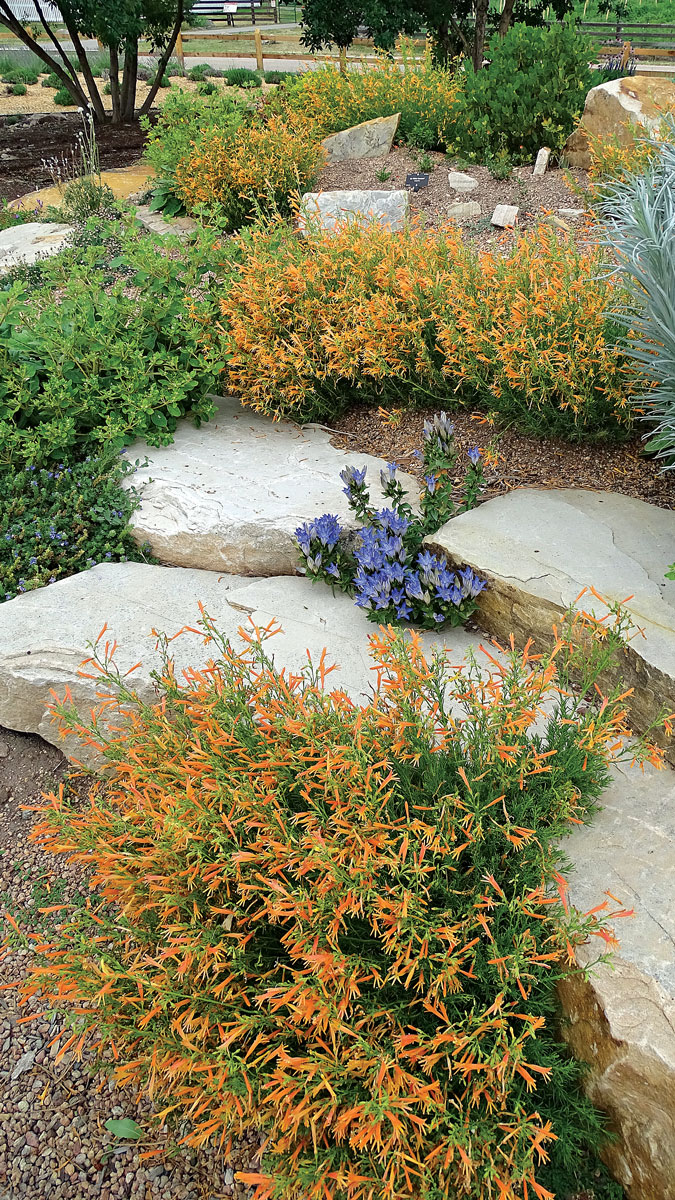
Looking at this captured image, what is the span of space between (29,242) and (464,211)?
4004mm

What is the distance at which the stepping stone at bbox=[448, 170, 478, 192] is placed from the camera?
7488 mm

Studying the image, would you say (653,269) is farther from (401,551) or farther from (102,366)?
(102,366)

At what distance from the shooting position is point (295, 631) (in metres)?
3.20

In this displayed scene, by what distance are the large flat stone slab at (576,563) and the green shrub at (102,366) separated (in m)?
1.83

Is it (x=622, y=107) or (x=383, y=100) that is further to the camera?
(x=383, y=100)

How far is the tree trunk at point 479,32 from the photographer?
11.2 metres

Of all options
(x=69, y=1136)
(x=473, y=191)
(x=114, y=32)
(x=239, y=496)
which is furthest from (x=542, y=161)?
(x=69, y=1136)

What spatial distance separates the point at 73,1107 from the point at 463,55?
1422 centimetres

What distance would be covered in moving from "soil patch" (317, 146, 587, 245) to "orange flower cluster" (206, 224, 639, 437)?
7.11 ft

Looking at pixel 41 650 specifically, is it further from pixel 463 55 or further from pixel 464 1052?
pixel 463 55

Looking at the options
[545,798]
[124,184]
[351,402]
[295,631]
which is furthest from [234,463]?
[124,184]

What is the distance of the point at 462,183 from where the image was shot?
752 cm

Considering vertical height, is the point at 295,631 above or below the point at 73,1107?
above

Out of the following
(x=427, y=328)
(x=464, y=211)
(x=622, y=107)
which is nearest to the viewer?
(x=427, y=328)
